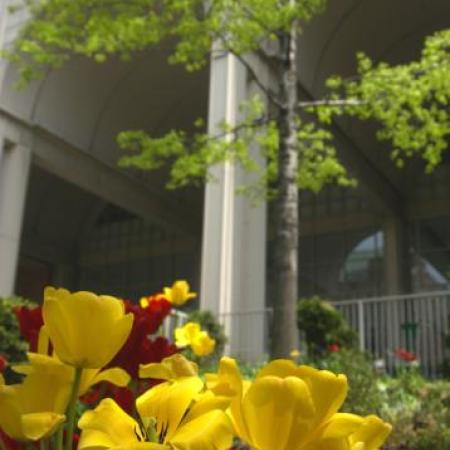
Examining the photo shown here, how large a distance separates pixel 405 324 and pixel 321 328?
4.16m

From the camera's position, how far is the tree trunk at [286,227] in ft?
21.2

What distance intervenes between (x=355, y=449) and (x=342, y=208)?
24726mm

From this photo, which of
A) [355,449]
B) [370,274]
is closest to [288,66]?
[355,449]

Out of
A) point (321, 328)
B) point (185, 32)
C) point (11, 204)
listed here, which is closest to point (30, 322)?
point (185, 32)

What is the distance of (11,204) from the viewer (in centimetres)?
1647

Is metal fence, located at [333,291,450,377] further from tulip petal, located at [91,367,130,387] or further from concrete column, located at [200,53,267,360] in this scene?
tulip petal, located at [91,367,130,387]

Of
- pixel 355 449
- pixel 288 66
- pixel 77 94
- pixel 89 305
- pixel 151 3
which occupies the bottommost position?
pixel 355 449

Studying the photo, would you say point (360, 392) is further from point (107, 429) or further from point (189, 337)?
point (107, 429)

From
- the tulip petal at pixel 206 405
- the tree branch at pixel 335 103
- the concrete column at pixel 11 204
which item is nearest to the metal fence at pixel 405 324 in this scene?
the tree branch at pixel 335 103

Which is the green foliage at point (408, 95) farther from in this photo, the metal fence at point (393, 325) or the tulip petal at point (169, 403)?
the tulip petal at point (169, 403)

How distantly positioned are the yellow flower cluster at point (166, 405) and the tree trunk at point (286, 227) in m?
5.54

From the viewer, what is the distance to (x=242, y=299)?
13.1 m

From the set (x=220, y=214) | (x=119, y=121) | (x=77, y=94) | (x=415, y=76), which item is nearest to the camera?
(x=415, y=76)

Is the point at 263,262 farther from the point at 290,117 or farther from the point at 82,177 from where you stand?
the point at 82,177
